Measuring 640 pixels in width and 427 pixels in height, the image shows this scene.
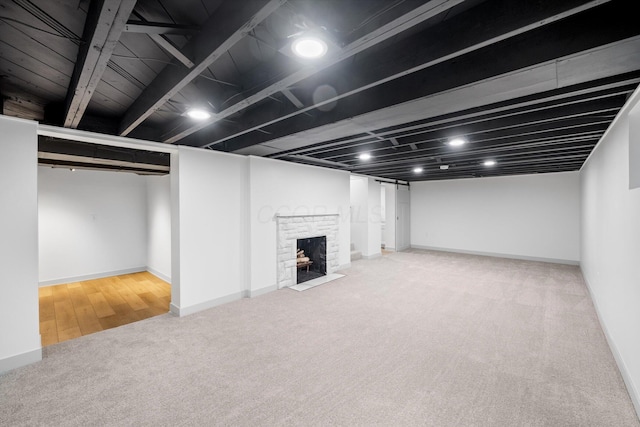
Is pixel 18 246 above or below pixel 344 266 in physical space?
above

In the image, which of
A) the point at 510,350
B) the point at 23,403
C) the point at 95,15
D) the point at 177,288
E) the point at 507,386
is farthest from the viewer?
the point at 177,288

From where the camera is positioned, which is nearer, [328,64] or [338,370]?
[328,64]

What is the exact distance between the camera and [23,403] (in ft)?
6.95

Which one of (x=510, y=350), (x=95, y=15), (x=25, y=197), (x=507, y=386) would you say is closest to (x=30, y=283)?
(x=25, y=197)

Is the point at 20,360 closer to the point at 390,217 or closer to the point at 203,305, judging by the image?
the point at 203,305

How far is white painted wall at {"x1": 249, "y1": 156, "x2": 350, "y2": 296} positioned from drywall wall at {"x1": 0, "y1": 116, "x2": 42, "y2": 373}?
97.9 inches

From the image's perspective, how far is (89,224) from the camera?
601 centimetres

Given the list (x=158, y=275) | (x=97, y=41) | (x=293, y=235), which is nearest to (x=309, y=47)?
(x=97, y=41)

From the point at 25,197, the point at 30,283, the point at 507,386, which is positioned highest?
the point at 25,197

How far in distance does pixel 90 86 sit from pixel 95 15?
861 mm

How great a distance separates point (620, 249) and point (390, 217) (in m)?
6.38

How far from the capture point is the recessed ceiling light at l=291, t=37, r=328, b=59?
4.46 ft

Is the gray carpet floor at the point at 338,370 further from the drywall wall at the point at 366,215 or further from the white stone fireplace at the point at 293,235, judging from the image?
the drywall wall at the point at 366,215

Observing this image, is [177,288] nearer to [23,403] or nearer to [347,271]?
[23,403]
